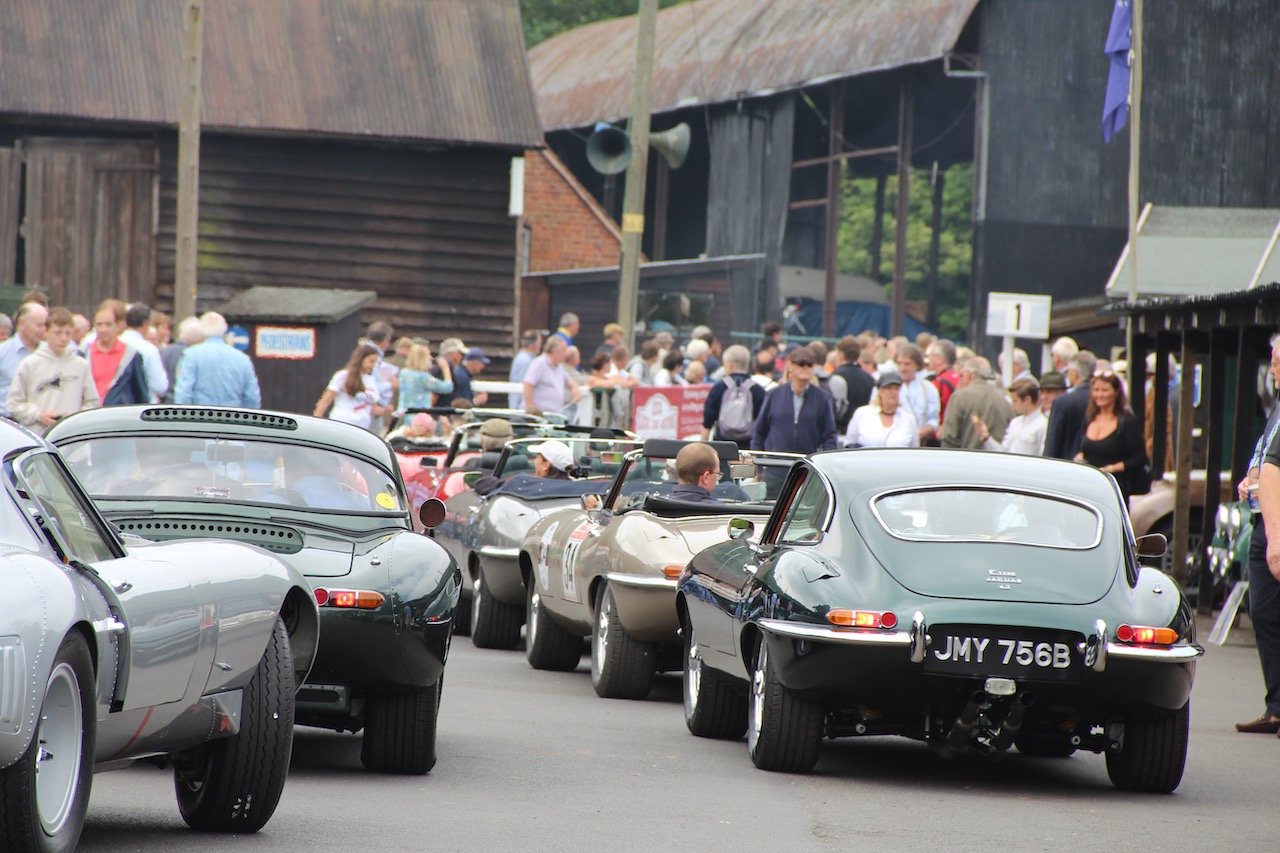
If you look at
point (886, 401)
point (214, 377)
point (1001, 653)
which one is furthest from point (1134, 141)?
point (1001, 653)

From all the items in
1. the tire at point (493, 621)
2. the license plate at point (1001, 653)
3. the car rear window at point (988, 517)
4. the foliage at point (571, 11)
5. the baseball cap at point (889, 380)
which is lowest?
the tire at point (493, 621)

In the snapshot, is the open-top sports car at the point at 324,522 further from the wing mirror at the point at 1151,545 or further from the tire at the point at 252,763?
the wing mirror at the point at 1151,545

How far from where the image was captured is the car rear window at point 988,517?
8406 millimetres

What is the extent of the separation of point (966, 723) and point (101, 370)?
10.7 m

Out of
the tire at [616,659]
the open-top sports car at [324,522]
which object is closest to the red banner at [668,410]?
the tire at [616,659]

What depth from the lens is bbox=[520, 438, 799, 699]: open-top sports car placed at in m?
10.7

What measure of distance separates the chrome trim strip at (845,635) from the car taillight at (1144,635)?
2.86 ft

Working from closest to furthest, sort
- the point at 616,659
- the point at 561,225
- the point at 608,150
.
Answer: the point at 616,659 → the point at 608,150 → the point at 561,225

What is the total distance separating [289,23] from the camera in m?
31.5

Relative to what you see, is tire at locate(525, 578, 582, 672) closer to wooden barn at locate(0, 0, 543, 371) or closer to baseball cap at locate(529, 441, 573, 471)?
baseball cap at locate(529, 441, 573, 471)

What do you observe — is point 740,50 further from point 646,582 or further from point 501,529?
point 646,582

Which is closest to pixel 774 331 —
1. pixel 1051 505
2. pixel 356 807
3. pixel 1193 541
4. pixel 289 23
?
pixel 1193 541

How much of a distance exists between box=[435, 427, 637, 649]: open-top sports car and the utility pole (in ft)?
28.9

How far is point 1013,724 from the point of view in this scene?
26.3ft
